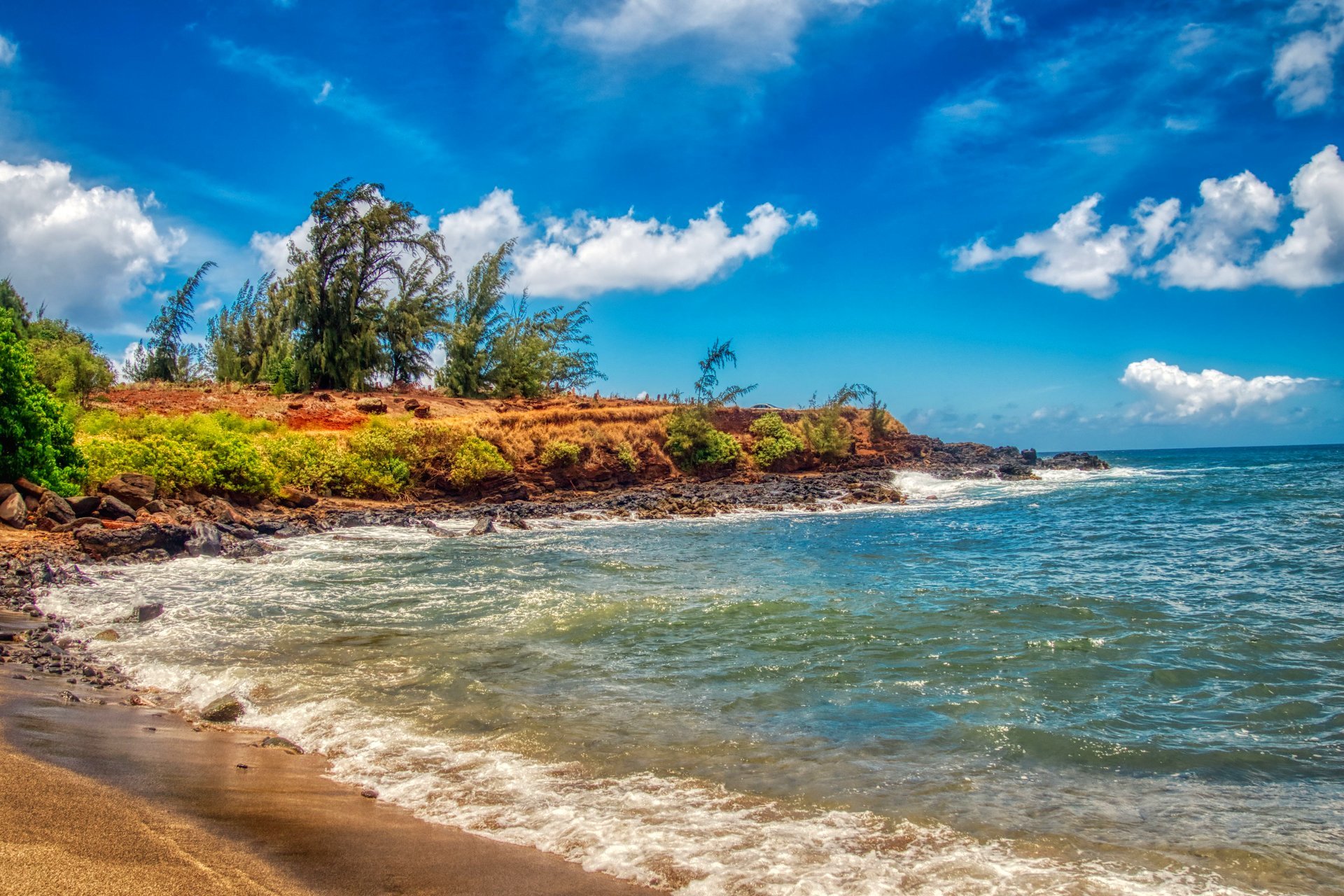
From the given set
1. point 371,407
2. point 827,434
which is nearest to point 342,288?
point 371,407

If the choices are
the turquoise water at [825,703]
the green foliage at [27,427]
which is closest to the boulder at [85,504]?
the green foliage at [27,427]

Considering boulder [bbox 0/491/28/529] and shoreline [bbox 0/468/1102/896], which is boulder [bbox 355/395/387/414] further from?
shoreline [bbox 0/468/1102/896]

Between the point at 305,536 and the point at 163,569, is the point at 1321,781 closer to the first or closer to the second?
the point at 163,569

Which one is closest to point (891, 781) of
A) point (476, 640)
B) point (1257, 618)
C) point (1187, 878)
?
point (1187, 878)

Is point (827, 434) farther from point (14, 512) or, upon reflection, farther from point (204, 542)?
point (14, 512)

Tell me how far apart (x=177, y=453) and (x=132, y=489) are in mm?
3040

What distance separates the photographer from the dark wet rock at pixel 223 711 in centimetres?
625

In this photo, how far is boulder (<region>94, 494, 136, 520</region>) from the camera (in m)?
15.1

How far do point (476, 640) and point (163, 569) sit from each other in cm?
784

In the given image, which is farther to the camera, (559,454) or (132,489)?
(559,454)

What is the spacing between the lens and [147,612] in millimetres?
9602

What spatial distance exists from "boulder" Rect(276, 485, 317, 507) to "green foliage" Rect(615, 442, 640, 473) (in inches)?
507

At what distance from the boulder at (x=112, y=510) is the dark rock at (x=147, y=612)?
6835 mm

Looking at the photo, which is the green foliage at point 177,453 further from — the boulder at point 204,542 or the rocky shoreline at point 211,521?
the boulder at point 204,542
